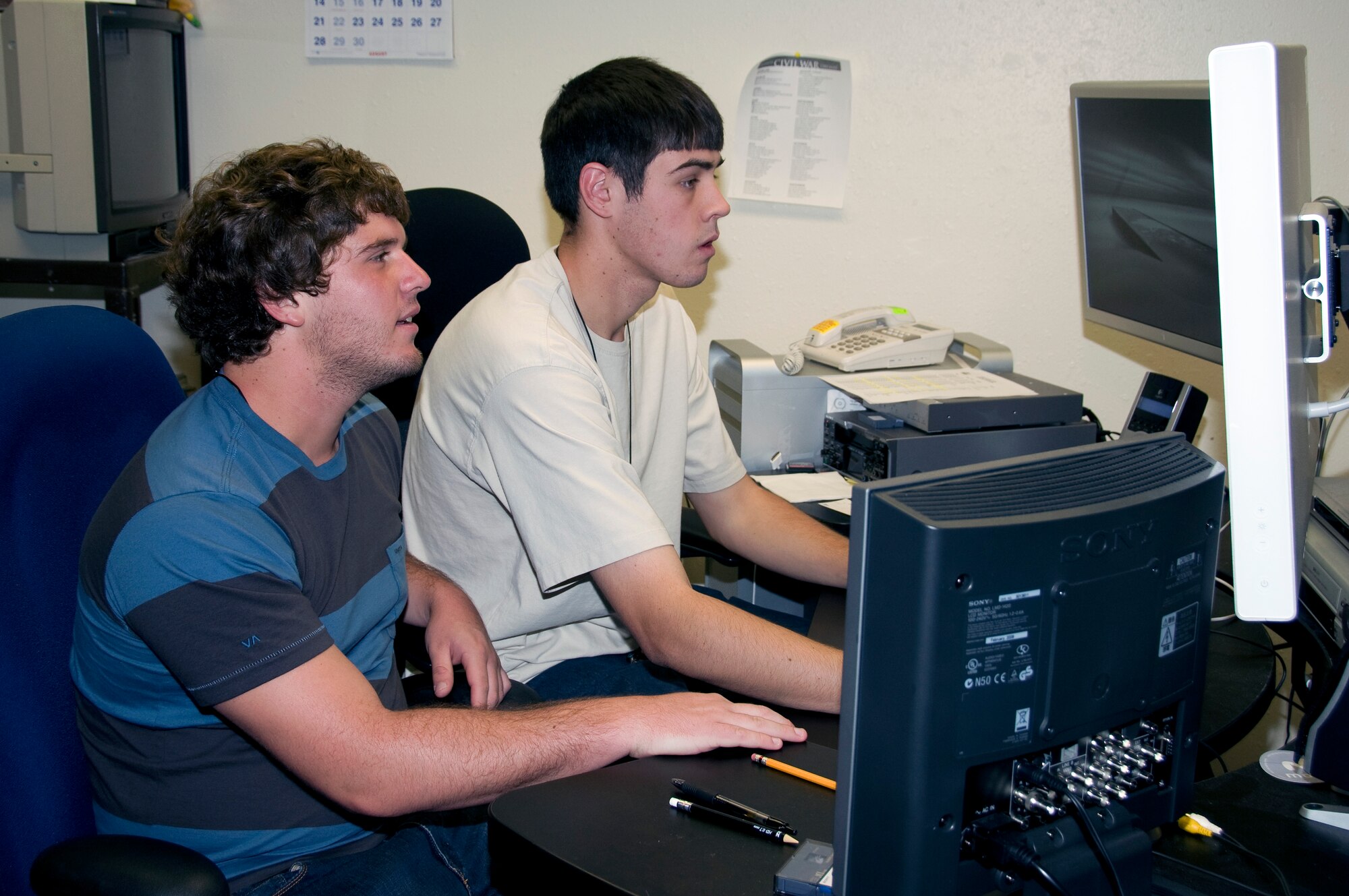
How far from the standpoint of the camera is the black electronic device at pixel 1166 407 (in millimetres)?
1727

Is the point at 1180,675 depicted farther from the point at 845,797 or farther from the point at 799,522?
the point at 799,522

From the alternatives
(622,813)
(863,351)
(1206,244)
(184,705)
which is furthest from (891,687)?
(863,351)

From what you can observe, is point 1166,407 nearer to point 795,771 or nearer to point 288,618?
point 795,771

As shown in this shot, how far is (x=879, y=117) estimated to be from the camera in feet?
7.61

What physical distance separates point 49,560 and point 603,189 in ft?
2.89

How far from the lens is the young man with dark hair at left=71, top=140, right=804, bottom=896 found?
0.96 metres

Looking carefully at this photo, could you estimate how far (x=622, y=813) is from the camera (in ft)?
2.81

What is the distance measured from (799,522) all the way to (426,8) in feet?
4.87

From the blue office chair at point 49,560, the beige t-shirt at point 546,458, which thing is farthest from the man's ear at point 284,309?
the beige t-shirt at point 546,458

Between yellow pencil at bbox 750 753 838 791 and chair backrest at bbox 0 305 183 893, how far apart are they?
0.67 meters

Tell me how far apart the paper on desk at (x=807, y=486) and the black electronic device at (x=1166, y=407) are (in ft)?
1.59

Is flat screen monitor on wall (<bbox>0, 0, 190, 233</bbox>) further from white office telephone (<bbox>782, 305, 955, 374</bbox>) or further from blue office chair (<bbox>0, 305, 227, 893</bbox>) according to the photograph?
white office telephone (<bbox>782, 305, 955, 374</bbox>)

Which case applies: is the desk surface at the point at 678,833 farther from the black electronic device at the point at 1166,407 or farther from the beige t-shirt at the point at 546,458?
the black electronic device at the point at 1166,407

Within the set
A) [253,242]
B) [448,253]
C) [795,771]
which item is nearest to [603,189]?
[448,253]
